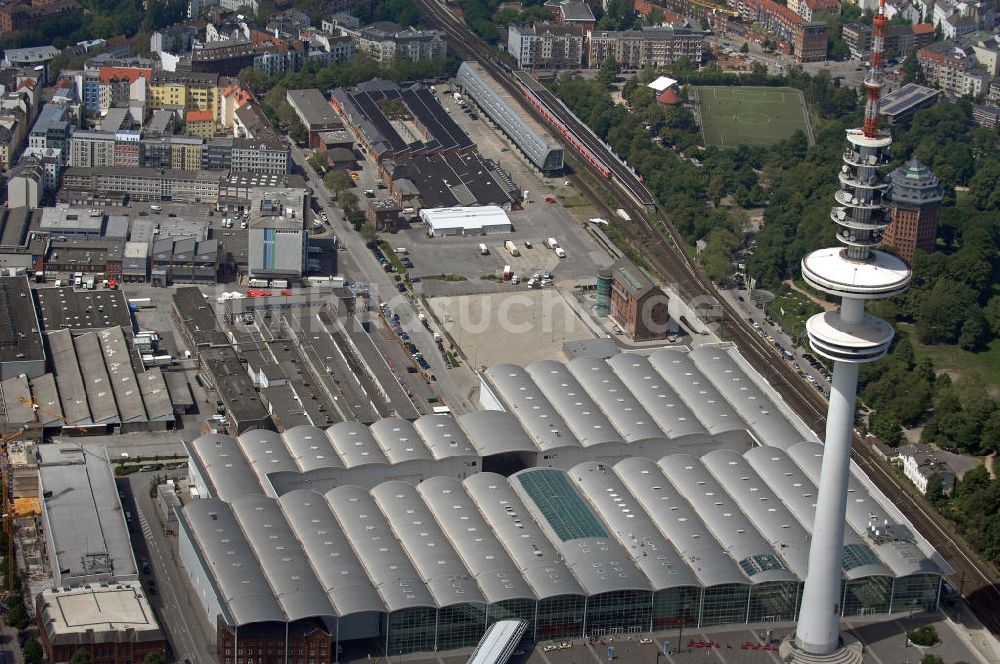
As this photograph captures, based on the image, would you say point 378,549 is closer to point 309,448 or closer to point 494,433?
point 309,448

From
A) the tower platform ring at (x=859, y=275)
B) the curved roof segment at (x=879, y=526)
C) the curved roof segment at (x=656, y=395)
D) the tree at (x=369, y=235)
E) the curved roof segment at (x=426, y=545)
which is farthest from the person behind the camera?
the tree at (x=369, y=235)

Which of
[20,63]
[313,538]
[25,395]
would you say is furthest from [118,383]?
[20,63]

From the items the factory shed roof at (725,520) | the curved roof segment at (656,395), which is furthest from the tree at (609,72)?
the factory shed roof at (725,520)

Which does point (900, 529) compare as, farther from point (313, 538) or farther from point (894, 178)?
point (894, 178)

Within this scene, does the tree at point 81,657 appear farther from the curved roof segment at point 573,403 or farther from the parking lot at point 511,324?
the parking lot at point 511,324

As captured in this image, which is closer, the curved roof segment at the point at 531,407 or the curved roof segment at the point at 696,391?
the curved roof segment at the point at 531,407

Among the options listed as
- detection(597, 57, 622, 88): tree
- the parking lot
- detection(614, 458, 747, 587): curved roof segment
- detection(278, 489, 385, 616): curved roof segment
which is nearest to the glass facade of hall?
detection(614, 458, 747, 587): curved roof segment

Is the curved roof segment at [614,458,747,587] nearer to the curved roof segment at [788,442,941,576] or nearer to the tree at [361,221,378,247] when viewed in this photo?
the curved roof segment at [788,442,941,576]
